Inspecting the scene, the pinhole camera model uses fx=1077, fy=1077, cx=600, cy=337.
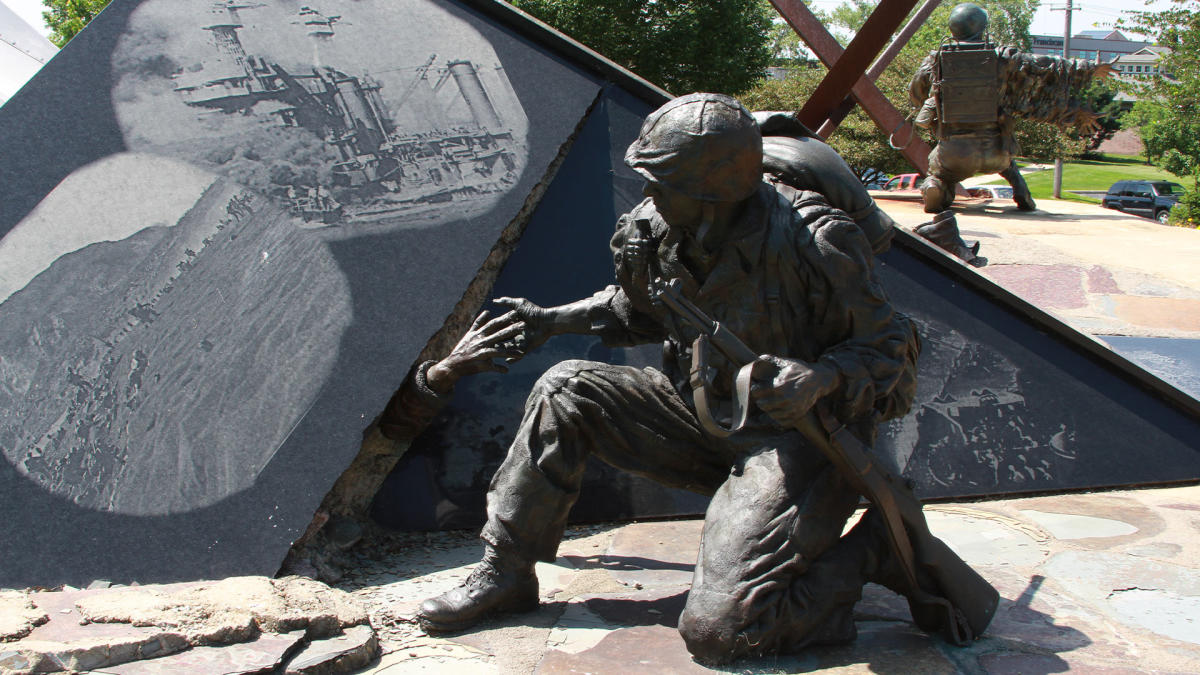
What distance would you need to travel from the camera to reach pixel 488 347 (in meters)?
2.86

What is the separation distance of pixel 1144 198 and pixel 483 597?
21.8 m

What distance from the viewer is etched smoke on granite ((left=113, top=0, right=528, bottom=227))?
136 inches

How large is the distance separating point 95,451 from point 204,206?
0.82 meters

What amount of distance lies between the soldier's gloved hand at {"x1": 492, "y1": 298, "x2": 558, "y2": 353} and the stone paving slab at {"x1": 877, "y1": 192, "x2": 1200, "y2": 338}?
2819mm

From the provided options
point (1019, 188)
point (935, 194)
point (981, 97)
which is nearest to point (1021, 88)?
point (981, 97)

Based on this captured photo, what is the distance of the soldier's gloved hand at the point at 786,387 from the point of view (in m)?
2.26

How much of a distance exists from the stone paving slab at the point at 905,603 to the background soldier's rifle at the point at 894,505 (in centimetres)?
7

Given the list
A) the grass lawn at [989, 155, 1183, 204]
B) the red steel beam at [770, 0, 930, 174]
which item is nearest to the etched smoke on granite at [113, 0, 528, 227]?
the red steel beam at [770, 0, 930, 174]

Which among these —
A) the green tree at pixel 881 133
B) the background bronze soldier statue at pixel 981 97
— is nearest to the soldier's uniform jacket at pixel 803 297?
the background bronze soldier statue at pixel 981 97

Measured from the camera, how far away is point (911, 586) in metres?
2.45

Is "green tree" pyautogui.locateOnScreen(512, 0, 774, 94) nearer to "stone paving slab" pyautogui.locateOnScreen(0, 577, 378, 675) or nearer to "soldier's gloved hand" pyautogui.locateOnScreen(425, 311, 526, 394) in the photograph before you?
"soldier's gloved hand" pyautogui.locateOnScreen(425, 311, 526, 394)

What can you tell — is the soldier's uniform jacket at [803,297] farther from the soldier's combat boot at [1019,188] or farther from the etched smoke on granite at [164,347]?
the soldier's combat boot at [1019,188]

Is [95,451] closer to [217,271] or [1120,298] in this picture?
[217,271]

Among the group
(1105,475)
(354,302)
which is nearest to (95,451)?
(354,302)
